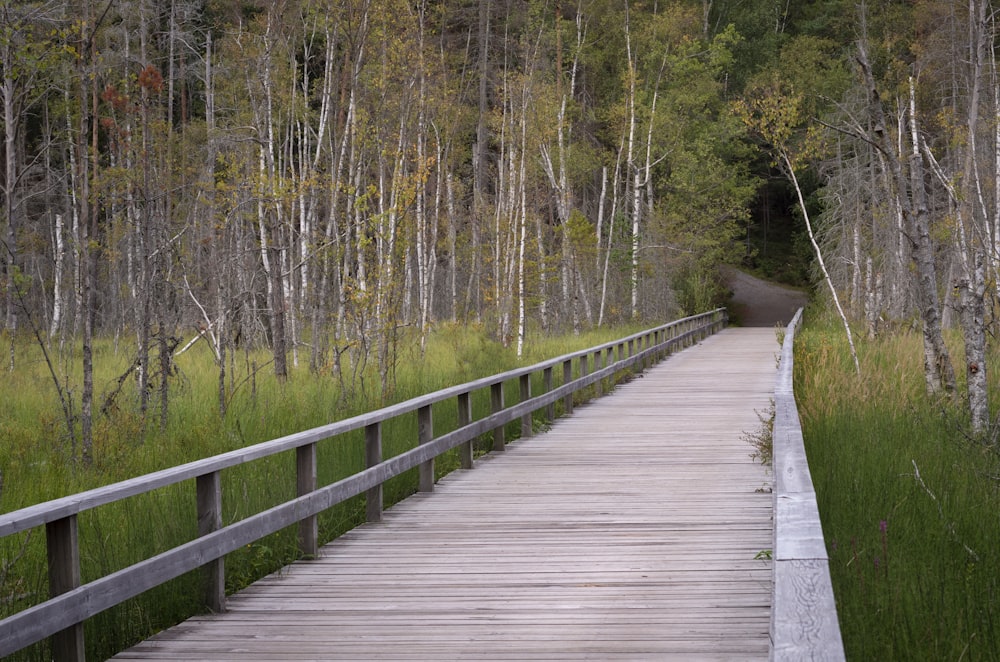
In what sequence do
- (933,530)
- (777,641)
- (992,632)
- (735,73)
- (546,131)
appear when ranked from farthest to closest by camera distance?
(735,73), (546,131), (933,530), (992,632), (777,641)

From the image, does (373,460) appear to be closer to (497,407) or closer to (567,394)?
(497,407)

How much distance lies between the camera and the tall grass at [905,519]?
4.90 meters

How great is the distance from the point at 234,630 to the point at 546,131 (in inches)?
1062

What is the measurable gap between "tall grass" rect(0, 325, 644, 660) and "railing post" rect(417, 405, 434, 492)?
20 centimetres

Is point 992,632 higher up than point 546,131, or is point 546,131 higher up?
point 546,131

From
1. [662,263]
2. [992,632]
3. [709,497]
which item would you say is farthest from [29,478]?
[662,263]

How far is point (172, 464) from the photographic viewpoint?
9.83 metres

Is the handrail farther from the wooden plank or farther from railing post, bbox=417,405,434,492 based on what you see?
railing post, bbox=417,405,434,492

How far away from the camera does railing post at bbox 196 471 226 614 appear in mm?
6238

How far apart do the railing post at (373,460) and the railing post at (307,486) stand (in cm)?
117

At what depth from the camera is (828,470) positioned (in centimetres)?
874

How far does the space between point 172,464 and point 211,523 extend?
3.79 m

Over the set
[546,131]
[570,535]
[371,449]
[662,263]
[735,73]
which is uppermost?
[735,73]

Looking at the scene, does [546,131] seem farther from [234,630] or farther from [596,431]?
[234,630]
